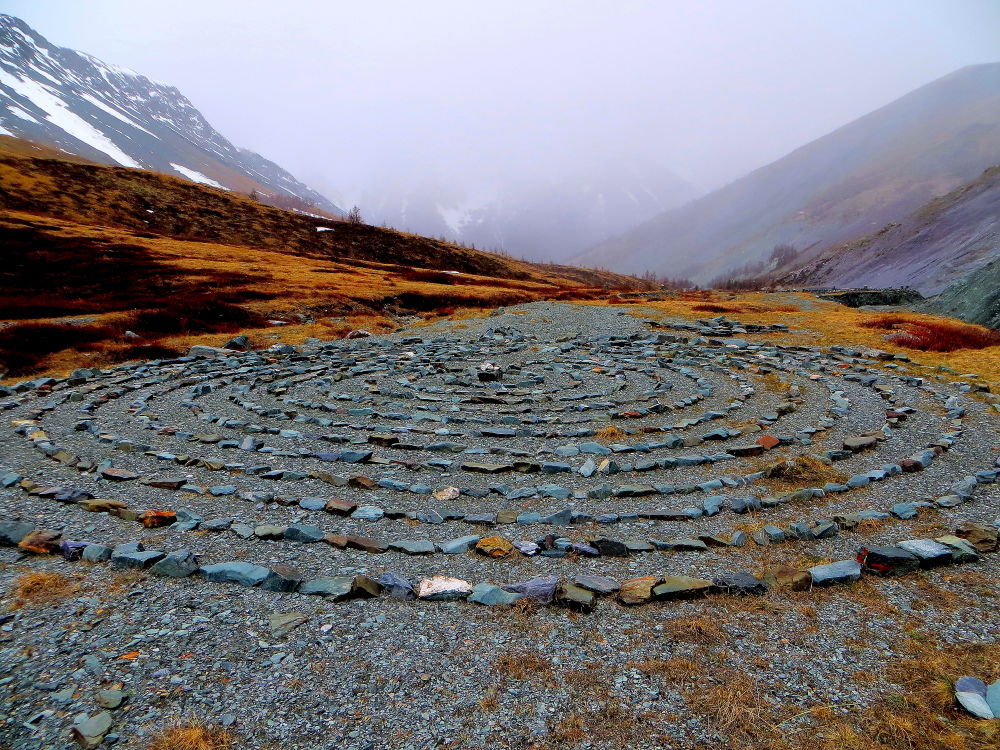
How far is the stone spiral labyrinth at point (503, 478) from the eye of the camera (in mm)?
6516

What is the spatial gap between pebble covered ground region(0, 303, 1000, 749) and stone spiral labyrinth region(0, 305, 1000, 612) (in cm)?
6

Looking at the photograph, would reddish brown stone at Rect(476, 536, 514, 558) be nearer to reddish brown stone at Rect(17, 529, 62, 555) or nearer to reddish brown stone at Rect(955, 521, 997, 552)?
reddish brown stone at Rect(17, 529, 62, 555)

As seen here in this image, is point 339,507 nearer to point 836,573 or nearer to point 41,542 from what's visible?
point 41,542

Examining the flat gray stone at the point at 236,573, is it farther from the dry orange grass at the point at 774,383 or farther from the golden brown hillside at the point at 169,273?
the golden brown hillside at the point at 169,273

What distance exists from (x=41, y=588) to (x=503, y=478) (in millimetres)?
6456

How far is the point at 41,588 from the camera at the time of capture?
5.90 m

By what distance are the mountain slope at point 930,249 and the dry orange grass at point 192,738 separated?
202 feet

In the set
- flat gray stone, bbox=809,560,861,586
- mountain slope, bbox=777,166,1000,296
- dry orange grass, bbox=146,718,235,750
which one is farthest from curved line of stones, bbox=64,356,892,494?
mountain slope, bbox=777,166,1000,296

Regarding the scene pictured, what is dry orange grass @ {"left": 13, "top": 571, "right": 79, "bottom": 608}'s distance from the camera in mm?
5699

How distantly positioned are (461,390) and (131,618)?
11404mm

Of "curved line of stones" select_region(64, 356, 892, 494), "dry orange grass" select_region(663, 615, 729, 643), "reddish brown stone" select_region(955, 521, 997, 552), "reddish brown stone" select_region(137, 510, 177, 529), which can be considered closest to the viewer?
"dry orange grass" select_region(663, 615, 729, 643)

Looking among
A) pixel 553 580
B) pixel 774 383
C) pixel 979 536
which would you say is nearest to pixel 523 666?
pixel 553 580

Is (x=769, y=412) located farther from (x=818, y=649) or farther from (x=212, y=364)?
(x=212, y=364)

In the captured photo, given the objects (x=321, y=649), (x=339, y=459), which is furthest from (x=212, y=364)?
(x=321, y=649)
